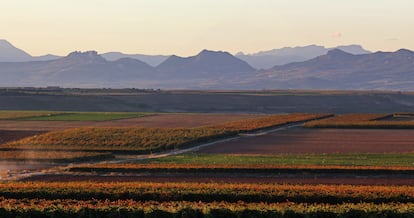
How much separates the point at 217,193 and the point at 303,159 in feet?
75.7

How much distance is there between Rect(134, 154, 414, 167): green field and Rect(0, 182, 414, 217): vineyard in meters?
16.6

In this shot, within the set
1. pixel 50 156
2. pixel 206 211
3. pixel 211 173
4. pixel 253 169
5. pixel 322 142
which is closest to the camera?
pixel 206 211

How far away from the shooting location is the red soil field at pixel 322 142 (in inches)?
2506

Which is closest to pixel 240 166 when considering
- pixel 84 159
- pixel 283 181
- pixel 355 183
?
pixel 283 181

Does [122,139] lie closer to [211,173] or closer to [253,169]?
[211,173]

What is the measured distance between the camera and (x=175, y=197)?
32.4 meters

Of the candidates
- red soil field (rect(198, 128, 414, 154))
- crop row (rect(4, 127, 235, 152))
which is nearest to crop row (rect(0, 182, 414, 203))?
red soil field (rect(198, 128, 414, 154))

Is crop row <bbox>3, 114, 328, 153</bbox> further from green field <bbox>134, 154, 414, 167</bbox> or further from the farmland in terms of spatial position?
green field <bbox>134, 154, 414, 167</bbox>

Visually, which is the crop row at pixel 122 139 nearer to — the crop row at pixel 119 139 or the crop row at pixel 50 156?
the crop row at pixel 119 139

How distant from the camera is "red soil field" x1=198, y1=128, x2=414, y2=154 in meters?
63.7

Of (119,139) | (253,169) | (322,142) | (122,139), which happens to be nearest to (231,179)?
(253,169)

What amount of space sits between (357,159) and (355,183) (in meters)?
15.1

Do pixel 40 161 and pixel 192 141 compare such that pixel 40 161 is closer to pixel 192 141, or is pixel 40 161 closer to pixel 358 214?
pixel 192 141

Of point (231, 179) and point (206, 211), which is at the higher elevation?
point (206, 211)
